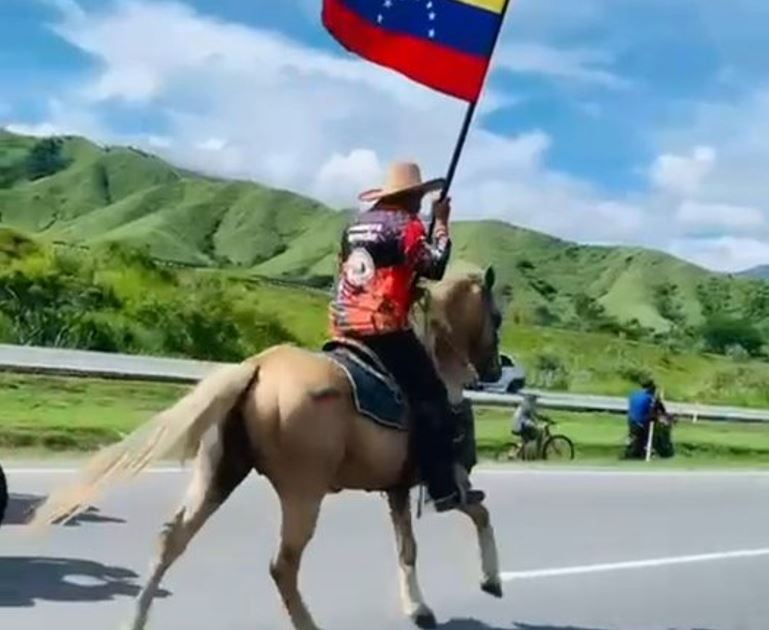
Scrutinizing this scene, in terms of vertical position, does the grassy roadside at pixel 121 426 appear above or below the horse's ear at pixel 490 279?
below

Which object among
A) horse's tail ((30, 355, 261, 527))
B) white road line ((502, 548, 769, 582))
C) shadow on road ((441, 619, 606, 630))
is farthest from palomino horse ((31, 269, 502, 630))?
white road line ((502, 548, 769, 582))

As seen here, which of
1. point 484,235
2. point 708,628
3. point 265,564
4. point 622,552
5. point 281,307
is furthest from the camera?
point 484,235

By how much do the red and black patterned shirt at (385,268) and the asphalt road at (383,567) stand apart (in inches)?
72.2

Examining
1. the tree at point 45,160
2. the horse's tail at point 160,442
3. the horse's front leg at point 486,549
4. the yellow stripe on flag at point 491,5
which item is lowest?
the tree at point 45,160

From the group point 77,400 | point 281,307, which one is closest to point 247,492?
point 77,400

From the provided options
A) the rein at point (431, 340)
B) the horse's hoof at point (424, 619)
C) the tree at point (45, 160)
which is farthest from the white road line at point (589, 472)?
the tree at point (45, 160)

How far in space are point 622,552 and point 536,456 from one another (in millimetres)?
10207

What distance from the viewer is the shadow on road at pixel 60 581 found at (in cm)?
909

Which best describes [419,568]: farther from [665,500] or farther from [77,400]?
[77,400]

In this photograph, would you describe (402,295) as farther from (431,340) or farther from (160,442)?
(160,442)

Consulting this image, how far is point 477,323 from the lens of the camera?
8672mm

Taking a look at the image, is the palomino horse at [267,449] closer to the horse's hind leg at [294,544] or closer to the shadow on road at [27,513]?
the horse's hind leg at [294,544]

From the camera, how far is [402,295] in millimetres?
8000

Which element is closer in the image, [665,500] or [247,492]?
[247,492]
